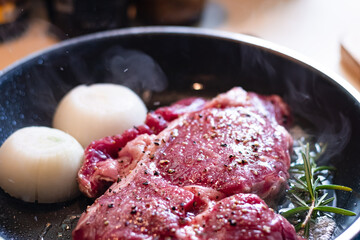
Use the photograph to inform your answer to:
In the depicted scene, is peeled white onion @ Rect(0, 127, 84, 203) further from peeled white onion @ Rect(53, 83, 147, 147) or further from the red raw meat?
peeled white onion @ Rect(53, 83, 147, 147)

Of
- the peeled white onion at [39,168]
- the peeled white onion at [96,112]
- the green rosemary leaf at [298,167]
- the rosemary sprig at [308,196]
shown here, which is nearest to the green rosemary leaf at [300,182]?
the rosemary sprig at [308,196]

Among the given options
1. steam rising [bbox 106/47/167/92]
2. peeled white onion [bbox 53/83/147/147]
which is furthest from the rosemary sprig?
steam rising [bbox 106/47/167/92]

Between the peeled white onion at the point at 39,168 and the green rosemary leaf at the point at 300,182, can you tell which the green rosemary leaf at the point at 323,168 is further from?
the peeled white onion at the point at 39,168

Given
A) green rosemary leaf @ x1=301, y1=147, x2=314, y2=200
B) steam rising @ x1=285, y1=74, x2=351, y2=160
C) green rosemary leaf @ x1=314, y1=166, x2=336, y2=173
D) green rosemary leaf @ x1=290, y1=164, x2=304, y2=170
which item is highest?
steam rising @ x1=285, y1=74, x2=351, y2=160

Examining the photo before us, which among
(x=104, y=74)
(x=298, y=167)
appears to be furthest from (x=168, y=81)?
(x=298, y=167)

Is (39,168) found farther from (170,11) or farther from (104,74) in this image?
(170,11)

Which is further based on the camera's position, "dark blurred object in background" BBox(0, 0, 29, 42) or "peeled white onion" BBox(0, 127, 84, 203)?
"dark blurred object in background" BBox(0, 0, 29, 42)
